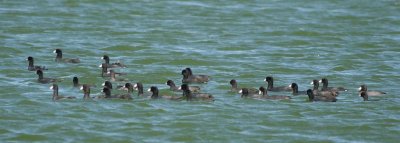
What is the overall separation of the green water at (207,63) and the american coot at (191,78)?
1.20 feet

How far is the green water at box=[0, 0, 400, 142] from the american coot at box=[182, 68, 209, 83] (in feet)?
1.20

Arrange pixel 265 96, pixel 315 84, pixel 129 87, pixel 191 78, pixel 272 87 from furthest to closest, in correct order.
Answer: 1. pixel 191 78
2. pixel 315 84
3. pixel 272 87
4. pixel 129 87
5. pixel 265 96

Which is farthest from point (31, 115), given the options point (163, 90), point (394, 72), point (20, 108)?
point (394, 72)

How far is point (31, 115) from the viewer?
953 inches

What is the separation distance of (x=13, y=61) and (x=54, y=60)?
1054 mm

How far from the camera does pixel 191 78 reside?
27766mm

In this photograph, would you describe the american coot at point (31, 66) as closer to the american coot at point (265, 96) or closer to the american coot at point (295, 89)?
the american coot at point (265, 96)

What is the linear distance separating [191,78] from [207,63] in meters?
3.45

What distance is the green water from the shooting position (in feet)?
76.7

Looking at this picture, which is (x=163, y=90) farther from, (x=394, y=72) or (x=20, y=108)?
(x=394, y=72)

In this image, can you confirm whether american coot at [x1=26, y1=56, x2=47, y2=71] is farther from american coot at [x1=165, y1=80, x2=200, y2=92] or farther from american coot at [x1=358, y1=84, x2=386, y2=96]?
american coot at [x1=358, y1=84, x2=386, y2=96]

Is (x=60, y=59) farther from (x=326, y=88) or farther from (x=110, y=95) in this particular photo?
(x=326, y=88)

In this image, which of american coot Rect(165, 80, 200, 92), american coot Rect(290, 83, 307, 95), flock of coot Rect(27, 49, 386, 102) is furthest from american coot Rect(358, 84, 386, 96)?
american coot Rect(165, 80, 200, 92)

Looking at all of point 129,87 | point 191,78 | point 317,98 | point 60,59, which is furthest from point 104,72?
point 317,98
